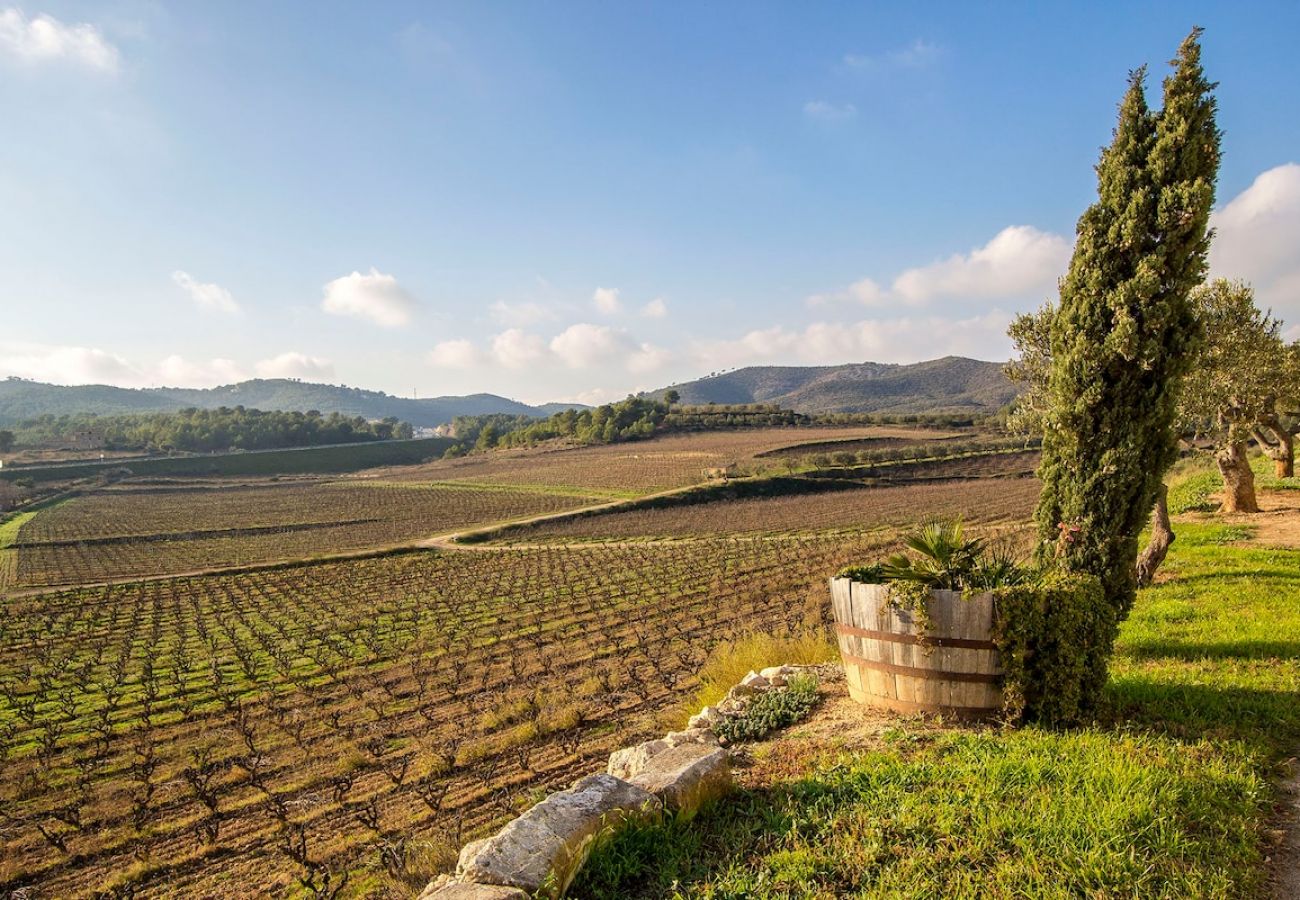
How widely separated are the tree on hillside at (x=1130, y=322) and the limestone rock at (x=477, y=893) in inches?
311

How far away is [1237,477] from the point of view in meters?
18.6

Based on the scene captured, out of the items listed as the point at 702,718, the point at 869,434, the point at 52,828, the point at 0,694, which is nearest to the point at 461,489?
the point at 869,434

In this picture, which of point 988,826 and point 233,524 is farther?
point 233,524

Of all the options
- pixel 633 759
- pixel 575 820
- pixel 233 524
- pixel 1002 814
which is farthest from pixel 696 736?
pixel 233 524

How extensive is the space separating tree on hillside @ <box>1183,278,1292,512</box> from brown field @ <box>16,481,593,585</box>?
4971cm

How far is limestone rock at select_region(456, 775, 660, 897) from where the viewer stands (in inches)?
158

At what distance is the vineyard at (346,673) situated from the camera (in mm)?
10531

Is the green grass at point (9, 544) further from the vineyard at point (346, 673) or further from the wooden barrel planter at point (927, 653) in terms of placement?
the wooden barrel planter at point (927, 653)

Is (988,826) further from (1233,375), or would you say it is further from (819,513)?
(819,513)

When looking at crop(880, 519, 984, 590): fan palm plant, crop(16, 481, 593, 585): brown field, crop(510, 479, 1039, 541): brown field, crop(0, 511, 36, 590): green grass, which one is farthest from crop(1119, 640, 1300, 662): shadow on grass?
crop(0, 511, 36, 590): green grass

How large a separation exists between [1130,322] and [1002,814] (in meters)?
6.56

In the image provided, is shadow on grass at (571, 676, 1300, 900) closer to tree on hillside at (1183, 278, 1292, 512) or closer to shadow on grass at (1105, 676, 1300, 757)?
Result: shadow on grass at (1105, 676, 1300, 757)

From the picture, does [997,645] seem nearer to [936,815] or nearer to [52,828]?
[936,815]

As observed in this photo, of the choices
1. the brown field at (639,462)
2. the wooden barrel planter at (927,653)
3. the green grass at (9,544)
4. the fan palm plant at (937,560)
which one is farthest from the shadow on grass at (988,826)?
the brown field at (639,462)
